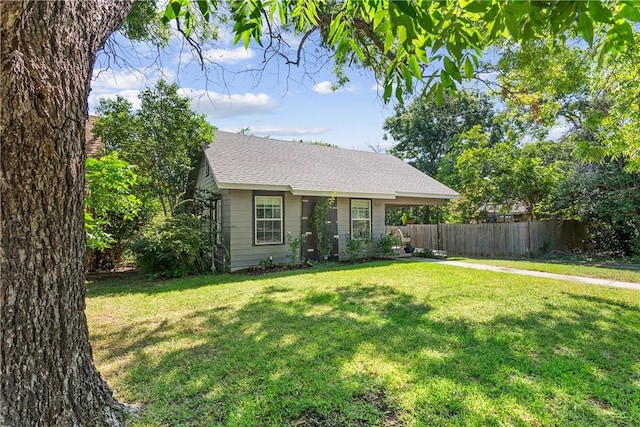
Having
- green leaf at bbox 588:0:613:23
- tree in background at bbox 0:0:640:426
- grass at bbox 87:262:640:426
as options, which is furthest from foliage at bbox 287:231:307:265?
green leaf at bbox 588:0:613:23

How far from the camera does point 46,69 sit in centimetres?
171

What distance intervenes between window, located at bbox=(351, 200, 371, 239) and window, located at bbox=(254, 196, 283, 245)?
3.05m

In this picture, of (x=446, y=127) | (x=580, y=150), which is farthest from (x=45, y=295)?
(x=446, y=127)

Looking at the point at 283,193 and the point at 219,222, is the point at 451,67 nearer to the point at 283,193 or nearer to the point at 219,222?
the point at 283,193

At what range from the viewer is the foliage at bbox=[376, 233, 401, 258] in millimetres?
12773

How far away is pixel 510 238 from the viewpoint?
1405cm

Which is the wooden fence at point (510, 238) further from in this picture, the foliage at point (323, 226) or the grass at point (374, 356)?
the grass at point (374, 356)

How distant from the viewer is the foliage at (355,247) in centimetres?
1193

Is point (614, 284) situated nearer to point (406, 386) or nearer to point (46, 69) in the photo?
point (406, 386)

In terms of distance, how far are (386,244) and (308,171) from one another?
13.5 ft

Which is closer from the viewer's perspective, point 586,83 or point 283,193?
point 586,83

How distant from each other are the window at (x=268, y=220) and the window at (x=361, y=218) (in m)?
3.05

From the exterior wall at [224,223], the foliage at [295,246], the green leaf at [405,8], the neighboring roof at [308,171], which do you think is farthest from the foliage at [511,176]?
the green leaf at [405,8]

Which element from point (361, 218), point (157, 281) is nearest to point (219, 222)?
→ point (157, 281)
